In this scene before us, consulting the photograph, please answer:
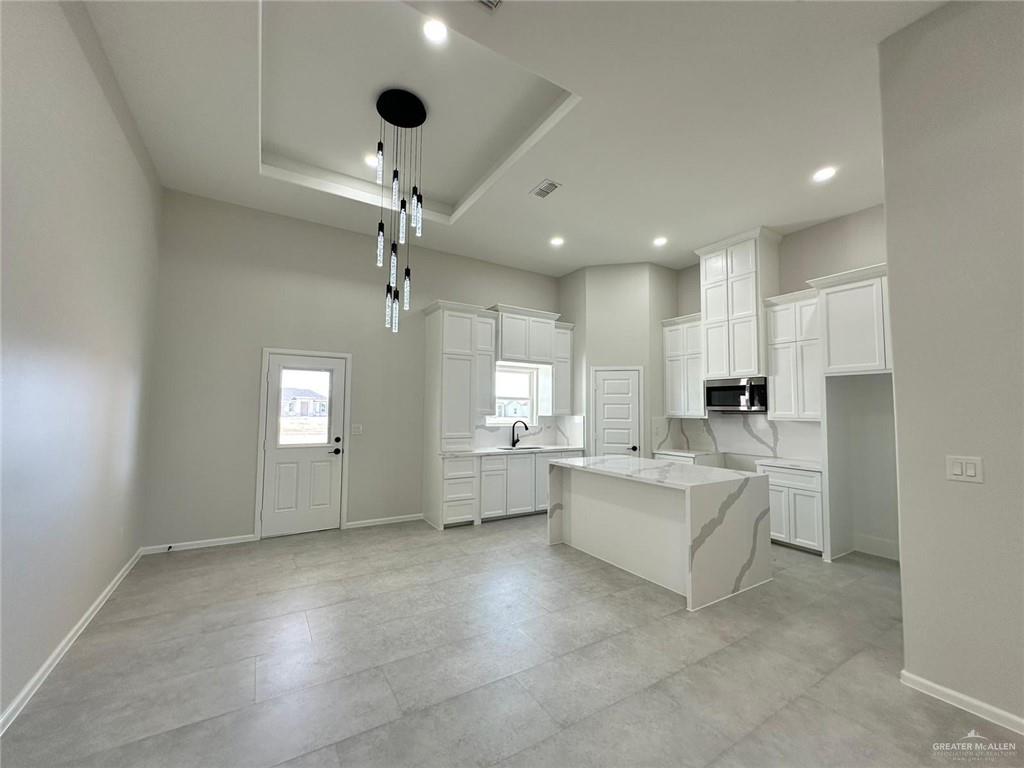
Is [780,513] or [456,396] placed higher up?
[456,396]

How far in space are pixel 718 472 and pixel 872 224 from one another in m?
3.12

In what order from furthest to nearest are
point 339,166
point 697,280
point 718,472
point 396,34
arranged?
1. point 697,280
2. point 339,166
3. point 718,472
4. point 396,34

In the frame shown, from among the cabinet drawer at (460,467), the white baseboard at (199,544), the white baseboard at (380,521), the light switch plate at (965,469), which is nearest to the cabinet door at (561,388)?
the cabinet drawer at (460,467)

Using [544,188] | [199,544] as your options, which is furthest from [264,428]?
[544,188]

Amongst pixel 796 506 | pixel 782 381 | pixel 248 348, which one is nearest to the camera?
pixel 796 506

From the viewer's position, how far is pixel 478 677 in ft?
7.18

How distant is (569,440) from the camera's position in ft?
21.3

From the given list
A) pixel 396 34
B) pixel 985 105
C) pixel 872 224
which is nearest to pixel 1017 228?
pixel 985 105

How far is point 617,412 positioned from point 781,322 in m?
2.25

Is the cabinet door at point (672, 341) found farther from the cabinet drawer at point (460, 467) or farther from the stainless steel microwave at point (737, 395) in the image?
the cabinet drawer at point (460, 467)

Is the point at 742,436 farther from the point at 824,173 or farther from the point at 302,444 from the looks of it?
the point at 302,444

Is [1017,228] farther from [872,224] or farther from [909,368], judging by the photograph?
[872,224]

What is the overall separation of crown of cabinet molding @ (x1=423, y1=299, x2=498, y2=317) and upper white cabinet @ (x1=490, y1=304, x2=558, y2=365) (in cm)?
20

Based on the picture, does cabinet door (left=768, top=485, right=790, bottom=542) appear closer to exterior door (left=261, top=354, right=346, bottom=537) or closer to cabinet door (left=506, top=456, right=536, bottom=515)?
cabinet door (left=506, top=456, right=536, bottom=515)
